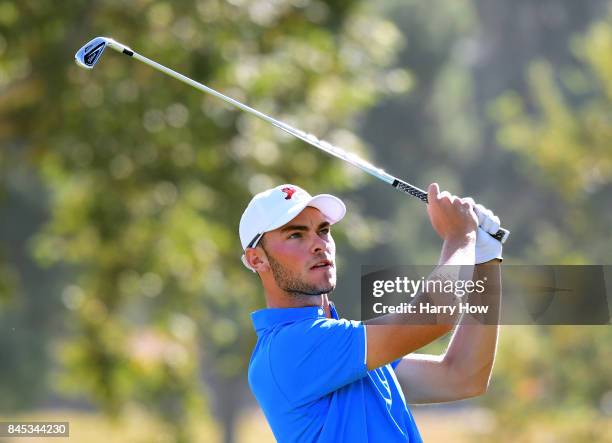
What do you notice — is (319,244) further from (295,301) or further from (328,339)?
(328,339)

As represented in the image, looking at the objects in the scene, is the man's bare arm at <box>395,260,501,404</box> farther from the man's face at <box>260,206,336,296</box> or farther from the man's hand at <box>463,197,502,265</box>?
the man's face at <box>260,206,336,296</box>

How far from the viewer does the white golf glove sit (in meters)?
3.42

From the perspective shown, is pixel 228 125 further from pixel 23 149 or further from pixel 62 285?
pixel 62 285

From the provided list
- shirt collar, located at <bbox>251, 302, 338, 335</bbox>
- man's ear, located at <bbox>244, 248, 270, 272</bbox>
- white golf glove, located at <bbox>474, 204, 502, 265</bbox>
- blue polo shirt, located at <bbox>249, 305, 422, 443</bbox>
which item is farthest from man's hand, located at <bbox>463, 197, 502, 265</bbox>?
man's ear, located at <bbox>244, 248, 270, 272</bbox>

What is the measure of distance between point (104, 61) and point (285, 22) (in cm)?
223

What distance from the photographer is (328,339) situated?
3.43 metres

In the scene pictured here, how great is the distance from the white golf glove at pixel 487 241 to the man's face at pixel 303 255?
45cm

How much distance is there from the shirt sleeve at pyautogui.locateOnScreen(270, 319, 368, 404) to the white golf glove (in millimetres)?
399

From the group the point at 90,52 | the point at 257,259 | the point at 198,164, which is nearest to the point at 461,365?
the point at 257,259

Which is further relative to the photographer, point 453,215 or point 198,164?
point 198,164

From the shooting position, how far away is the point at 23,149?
14.7 meters

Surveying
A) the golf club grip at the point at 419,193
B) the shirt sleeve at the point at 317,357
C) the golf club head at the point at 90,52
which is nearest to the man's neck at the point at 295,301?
the shirt sleeve at the point at 317,357

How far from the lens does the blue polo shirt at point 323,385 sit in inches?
134

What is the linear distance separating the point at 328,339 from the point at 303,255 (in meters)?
0.30
